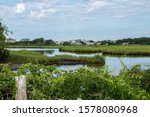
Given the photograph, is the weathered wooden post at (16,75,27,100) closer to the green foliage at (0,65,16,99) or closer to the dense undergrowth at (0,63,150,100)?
the dense undergrowth at (0,63,150,100)

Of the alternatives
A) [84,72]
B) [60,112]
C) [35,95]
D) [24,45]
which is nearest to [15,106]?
[60,112]

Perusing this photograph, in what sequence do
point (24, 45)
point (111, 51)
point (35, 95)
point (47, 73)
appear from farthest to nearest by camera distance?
point (24, 45), point (111, 51), point (47, 73), point (35, 95)

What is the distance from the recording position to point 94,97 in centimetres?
638

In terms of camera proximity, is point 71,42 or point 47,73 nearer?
point 47,73

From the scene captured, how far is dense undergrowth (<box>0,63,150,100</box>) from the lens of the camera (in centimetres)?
638

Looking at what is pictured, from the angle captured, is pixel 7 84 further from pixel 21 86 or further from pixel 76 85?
pixel 21 86

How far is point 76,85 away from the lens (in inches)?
256

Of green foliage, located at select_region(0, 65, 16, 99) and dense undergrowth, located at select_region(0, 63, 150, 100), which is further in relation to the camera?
green foliage, located at select_region(0, 65, 16, 99)

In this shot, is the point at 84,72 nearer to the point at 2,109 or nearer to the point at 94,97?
the point at 94,97

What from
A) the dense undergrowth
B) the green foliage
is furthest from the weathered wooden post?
the green foliage

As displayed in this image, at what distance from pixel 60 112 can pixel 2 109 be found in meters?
0.62

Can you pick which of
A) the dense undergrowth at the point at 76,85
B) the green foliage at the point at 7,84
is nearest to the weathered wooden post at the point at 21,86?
the dense undergrowth at the point at 76,85

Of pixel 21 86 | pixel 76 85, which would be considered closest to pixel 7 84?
pixel 76 85

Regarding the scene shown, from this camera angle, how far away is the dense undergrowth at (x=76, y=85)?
20.9 feet
